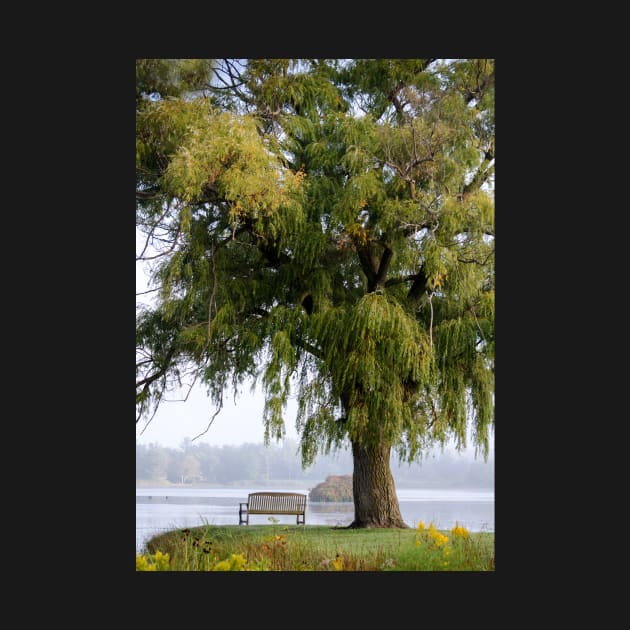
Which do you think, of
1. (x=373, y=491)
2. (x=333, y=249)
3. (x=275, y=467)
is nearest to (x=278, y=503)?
(x=275, y=467)

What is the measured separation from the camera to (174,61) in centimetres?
603

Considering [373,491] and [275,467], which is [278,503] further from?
[373,491]

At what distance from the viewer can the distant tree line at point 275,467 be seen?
6.34 meters

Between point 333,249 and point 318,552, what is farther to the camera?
point 333,249

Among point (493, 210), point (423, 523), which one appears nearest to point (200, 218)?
point (493, 210)

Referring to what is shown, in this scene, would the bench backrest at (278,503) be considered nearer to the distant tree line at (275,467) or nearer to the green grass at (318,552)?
the distant tree line at (275,467)

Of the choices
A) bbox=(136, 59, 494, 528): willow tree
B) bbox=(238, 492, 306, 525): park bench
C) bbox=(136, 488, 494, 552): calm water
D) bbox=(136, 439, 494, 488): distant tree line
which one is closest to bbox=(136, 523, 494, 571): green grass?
bbox=(136, 488, 494, 552): calm water

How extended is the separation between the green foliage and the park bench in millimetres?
506

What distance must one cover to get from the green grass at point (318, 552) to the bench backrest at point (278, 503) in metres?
0.65

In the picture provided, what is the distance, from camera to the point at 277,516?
263 inches

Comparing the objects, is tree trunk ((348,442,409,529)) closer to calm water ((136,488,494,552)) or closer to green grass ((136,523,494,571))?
calm water ((136,488,494,552))

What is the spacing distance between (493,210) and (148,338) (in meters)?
2.93

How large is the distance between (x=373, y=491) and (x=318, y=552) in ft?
3.65

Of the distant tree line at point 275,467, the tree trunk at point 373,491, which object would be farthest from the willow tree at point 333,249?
the distant tree line at point 275,467
